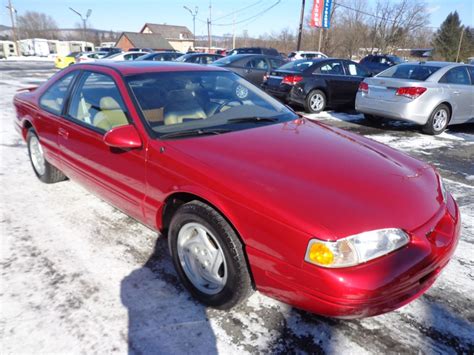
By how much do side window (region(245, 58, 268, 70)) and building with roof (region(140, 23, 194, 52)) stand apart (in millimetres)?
69773

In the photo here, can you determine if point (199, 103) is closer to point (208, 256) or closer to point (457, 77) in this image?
point (208, 256)

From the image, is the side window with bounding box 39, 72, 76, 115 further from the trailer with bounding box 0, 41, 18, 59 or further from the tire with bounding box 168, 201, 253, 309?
the trailer with bounding box 0, 41, 18, 59

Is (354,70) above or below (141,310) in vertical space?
above

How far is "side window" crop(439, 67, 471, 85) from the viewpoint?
7320 mm

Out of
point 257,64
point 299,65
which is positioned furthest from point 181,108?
point 257,64

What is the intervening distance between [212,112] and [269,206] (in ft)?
4.45

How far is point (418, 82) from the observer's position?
7.01 metres

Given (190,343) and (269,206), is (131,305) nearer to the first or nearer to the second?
(190,343)

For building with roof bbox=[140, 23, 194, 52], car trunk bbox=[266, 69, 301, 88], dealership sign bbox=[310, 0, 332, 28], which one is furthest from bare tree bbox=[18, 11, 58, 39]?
car trunk bbox=[266, 69, 301, 88]

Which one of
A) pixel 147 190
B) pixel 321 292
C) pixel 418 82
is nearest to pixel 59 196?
pixel 147 190

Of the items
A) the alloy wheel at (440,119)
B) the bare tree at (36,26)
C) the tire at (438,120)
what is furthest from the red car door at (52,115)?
the bare tree at (36,26)

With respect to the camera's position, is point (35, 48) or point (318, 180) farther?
point (35, 48)

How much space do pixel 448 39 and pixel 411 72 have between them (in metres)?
51.4

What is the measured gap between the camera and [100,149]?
3012 mm
